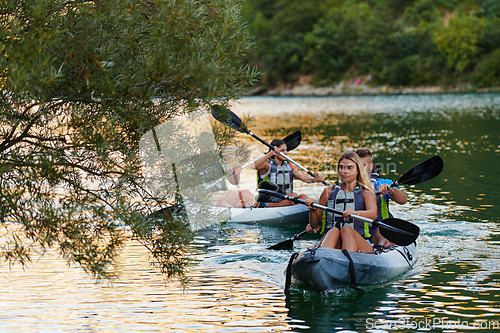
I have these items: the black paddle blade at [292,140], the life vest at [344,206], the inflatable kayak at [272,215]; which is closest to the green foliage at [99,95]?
the life vest at [344,206]

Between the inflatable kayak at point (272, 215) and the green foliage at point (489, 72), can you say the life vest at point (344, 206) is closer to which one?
the inflatable kayak at point (272, 215)

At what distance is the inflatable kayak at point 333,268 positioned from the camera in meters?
7.29

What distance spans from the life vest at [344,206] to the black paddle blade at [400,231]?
10.6 inches

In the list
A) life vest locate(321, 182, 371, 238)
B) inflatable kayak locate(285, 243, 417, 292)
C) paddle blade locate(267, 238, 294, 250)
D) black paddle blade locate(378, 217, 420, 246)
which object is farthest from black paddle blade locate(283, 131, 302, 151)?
inflatable kayak locate(285, 243, 417, 292)

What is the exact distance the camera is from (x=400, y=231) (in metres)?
7.86

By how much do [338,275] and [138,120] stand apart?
3.20 meters

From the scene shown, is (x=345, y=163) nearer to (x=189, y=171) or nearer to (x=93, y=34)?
(x=189, y=171)

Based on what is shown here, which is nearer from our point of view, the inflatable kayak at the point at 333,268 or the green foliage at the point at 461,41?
the inflatable kayak at the point at 333,268

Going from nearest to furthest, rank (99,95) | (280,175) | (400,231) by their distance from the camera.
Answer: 1. (99,95)
2. (400,231)
3. (280,175)

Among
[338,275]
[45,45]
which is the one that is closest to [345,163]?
[338,275]

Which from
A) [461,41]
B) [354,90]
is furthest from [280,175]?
[354,90]

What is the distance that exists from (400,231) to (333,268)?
47.7 inches

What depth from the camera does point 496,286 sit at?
25.0ft

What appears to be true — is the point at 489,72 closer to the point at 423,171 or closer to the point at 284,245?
the point at 423,171
